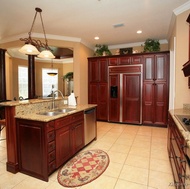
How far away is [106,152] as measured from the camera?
2.86m

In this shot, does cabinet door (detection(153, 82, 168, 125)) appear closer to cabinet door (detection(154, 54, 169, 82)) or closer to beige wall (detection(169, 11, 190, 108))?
cabinet door (detection(154, 54, 169, 82))

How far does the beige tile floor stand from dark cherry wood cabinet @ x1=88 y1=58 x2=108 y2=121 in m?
1.41

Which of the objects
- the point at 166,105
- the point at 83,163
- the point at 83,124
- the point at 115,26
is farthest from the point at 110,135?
the point at 115,26

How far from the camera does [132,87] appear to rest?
4688 mm

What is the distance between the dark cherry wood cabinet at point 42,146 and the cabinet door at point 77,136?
0.60ft

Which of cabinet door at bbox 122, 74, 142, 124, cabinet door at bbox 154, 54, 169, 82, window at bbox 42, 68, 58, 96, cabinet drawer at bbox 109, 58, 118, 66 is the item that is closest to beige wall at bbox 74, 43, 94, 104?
cabinet drawer at bbox 109, 58, 118, 66

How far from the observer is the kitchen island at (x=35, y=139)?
1.96 m

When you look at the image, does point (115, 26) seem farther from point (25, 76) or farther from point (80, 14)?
point (25, 76)

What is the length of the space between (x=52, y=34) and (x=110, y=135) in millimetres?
3462

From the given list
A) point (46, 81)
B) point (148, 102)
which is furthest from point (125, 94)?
point (46, 81)

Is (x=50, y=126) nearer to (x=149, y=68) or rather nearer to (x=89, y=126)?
(x=89, y=126)

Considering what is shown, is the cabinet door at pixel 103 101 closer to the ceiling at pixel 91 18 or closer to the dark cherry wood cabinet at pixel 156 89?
the dark cherry wood cabinet at pixel 156 89

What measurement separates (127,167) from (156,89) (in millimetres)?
2923

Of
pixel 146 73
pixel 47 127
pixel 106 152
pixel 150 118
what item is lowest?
pixel 106 152
